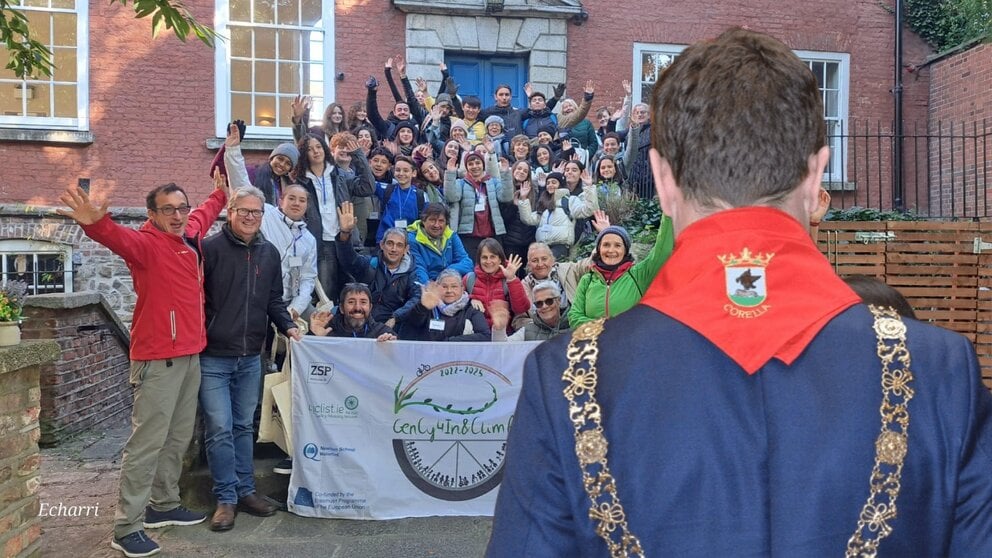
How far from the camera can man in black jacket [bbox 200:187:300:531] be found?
561cm

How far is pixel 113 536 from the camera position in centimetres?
528

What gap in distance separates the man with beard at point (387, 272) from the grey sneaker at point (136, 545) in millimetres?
2403

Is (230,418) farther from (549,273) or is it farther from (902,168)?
(902,168)

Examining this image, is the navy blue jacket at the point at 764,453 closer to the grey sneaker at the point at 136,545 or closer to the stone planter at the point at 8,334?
the stone planter at the point at 8,334

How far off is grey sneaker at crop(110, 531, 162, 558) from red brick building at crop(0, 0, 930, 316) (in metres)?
8.47

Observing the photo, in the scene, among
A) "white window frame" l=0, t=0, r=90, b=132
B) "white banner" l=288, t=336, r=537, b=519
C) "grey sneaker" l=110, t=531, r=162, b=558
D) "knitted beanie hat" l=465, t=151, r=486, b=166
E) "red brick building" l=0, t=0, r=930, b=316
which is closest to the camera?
"grey sneaker" l=110, t=531, r=162, b=558

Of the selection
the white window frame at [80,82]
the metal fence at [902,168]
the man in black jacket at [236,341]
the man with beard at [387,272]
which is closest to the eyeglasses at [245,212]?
the man in black jacket at [236,341]

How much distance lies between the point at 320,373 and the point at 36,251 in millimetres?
8371

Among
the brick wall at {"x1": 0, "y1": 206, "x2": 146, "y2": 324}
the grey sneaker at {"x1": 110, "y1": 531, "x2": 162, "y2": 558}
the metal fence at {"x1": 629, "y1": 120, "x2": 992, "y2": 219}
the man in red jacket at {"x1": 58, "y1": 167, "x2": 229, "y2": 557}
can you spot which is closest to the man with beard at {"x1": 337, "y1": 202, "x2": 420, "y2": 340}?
the man in red jacket at {"x1": 58, "y1": 167, "x2": 229, "y2": 557}

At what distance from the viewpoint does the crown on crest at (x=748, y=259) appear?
1.25 m

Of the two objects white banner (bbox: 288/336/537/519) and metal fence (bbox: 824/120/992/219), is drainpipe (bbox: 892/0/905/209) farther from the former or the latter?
white banner (bbox: 288/336/537/519)

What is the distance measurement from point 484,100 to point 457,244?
6.73m

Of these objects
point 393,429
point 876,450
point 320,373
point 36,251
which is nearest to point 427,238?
point 320,373

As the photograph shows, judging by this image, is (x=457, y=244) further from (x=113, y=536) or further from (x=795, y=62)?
(x=795, y=62)
